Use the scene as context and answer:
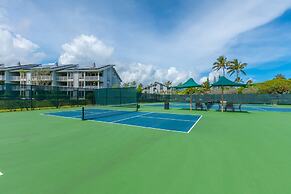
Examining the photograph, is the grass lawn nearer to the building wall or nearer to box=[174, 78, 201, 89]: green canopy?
box=[174, 78, 201, 89]: green canopy

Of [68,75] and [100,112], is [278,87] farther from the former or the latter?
[68,75]

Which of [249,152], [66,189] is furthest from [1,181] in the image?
[249,152]

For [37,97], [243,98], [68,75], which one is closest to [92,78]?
[68,75]

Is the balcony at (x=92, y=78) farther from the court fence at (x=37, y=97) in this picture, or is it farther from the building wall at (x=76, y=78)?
the court fence at (x=37, y=97)

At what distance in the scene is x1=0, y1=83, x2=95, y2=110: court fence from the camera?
14875 mm

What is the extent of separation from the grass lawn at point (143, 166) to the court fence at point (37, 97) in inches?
451

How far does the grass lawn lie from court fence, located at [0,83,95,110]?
11.5m

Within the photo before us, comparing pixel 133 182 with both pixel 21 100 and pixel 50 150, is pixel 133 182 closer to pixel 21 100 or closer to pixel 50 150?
pixel 50 150

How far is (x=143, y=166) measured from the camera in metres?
3.61

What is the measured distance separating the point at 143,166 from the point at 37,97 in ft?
54.9

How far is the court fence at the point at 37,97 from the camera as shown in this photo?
48.8ft

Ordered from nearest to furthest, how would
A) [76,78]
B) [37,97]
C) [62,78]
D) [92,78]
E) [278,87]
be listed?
[37,97]
[278,87]
[92,78]
[76,78]
[62,78]

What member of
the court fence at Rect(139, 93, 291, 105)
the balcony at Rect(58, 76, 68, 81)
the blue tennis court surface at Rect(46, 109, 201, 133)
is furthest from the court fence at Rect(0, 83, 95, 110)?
the balcony at Rect(58, 76, 68, 81)

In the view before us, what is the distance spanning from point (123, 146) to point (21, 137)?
134 inches
